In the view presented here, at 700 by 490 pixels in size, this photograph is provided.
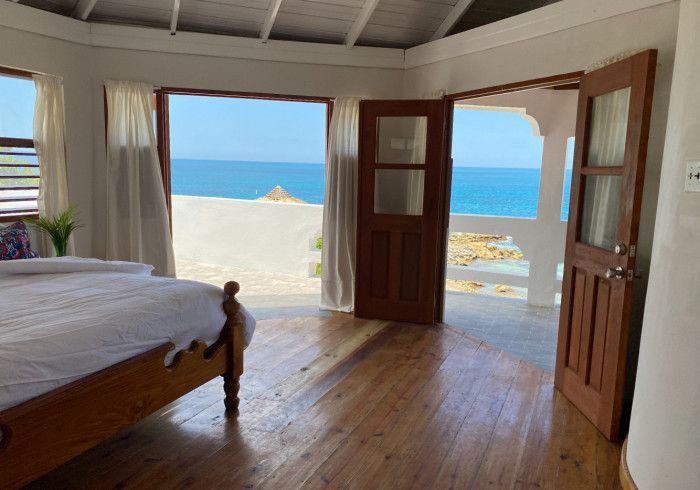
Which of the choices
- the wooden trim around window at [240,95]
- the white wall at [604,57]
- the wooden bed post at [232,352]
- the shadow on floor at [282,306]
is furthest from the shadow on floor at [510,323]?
the wooden trim around window at [240,95]

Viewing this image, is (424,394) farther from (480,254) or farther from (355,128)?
(480,254)

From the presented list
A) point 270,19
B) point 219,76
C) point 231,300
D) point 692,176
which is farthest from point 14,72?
point 692,176

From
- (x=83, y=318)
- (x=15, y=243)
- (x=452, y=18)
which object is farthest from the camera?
(x=452, y=18)

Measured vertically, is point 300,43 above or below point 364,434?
above

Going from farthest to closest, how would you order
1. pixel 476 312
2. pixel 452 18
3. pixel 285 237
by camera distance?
pixel 285 237 → pixel 476 312 → pixel 452 18

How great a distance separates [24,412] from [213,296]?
3.76ft

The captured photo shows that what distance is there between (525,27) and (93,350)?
3.39 m

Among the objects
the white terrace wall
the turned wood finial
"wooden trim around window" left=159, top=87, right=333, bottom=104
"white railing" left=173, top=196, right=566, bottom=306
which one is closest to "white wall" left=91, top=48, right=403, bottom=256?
"wooden trim around window" left=159, top=87, right=333, bottom=104

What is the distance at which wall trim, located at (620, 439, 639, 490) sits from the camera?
2171 mm

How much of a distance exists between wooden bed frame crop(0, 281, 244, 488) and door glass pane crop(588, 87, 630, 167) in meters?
2.18

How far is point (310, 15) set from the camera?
4508 millimetres

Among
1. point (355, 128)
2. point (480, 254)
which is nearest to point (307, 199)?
point (480, 254)

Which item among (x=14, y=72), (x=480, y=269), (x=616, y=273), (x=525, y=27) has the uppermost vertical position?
(x=525, y=27)

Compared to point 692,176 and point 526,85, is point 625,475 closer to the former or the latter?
point 692,176
